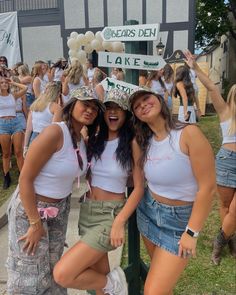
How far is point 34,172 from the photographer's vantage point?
202 centimetres

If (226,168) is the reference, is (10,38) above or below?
above

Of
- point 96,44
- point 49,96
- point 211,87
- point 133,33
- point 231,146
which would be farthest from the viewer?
point 96,44

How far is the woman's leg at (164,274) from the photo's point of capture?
206 centimetres

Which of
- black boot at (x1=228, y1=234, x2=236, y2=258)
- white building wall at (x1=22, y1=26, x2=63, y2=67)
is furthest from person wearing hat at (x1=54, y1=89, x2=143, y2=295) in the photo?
white building wall at (x1=22, y1=26, x2=63, y2=67)

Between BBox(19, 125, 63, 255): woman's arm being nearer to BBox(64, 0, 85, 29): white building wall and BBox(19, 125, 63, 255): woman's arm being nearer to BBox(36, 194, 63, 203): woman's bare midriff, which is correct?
BBox(36, 194, 63, 203): woman's bare midriff

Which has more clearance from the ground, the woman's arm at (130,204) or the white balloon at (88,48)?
the white balloon at (88,48)

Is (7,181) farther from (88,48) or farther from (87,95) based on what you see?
(87,95)

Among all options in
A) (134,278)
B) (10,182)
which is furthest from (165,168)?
(10,182)

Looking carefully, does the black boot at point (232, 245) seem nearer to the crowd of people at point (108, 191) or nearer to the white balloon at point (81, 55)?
the crowd of people at point (108, 191)

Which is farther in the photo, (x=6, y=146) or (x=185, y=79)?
(x=185, y=79)

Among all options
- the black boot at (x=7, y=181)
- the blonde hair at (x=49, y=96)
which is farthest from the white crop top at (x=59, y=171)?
the black boot at (x=7, y=181)

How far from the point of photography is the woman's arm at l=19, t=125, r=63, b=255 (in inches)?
77.9

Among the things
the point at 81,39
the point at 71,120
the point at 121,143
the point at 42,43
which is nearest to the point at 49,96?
the point at 71,120

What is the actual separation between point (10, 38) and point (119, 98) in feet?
50.8
